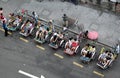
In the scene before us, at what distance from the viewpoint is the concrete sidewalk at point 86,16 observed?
35.2 m

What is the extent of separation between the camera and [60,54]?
112ft

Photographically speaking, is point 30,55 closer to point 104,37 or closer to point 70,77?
point 70,77

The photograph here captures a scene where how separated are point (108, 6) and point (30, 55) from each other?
370 inches

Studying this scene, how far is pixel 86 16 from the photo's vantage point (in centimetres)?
3691

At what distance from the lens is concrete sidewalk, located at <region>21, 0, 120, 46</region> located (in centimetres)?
3518

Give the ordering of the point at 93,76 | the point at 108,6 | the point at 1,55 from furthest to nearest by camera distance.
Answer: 1. the point at 108,6
2. the point at 1,55
3. the point at 93,76

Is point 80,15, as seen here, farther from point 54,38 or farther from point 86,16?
point 54,38

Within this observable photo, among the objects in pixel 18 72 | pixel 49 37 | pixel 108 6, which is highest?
pixel 108 6

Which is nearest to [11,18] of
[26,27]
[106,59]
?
[26,27]

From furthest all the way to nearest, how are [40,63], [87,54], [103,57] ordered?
[40,63] < [87,54] < [103,57]

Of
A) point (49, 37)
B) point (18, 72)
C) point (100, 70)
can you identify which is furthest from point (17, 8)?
point (100, 70)

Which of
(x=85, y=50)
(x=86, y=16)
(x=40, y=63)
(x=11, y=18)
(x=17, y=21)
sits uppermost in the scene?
(x=86, y=16)

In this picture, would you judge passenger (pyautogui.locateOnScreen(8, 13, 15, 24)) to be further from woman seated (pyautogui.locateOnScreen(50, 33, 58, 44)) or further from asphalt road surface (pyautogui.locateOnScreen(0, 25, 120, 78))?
woman seated (pyautogui.locateOnScreen(50, 33, 58, 44))

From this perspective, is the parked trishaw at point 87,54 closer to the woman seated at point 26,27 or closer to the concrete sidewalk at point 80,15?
the concrete sidewalk at point 80,15
